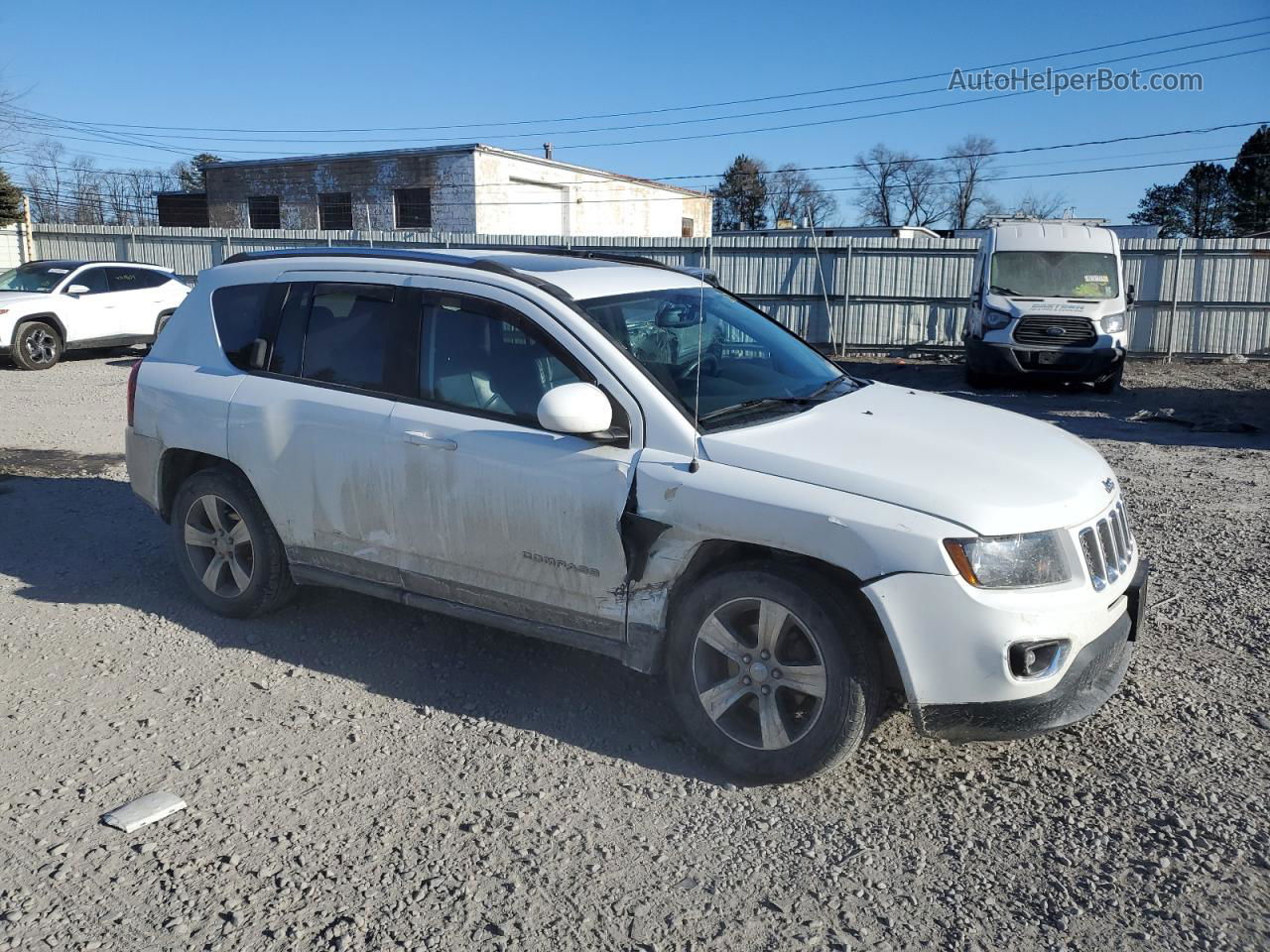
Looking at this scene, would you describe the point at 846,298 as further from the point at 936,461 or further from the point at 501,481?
the point at 936,461

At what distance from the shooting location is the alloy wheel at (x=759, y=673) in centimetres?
370

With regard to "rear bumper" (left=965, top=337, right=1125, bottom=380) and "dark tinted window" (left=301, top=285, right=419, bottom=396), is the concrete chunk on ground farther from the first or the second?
"rear bumper" (left=965, top=337, right=1125, bottom=380)

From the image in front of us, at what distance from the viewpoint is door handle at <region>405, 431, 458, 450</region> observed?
439 centimetres

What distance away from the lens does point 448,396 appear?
4.53 m

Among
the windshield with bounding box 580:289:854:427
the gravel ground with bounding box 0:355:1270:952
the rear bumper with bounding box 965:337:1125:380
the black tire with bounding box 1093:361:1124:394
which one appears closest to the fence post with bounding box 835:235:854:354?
the rear bumper with bounding box 965:337:1125:380

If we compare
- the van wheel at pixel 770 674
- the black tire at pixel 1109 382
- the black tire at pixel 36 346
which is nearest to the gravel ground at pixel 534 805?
the van wheel at pixel 770 674

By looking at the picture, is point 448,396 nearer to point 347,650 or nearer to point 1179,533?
point 347,650

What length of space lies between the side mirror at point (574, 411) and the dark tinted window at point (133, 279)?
1654 centimetres

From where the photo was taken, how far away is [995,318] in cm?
1556

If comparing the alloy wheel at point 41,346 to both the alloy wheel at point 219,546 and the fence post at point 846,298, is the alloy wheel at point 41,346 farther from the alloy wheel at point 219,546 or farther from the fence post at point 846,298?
the fence post at point 846,298

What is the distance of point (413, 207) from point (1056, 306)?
80.3ft

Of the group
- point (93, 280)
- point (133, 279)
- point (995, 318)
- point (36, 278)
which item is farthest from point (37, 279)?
point (995, 318)

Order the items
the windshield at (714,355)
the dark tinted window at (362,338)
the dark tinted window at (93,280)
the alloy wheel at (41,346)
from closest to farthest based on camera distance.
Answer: the windshield at (714,355), the dark tinted window at (362,338), the alloy wheel at (41,346), the dark tinted window at (93,280)

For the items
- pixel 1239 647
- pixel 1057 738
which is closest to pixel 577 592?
pixel 1057 738
